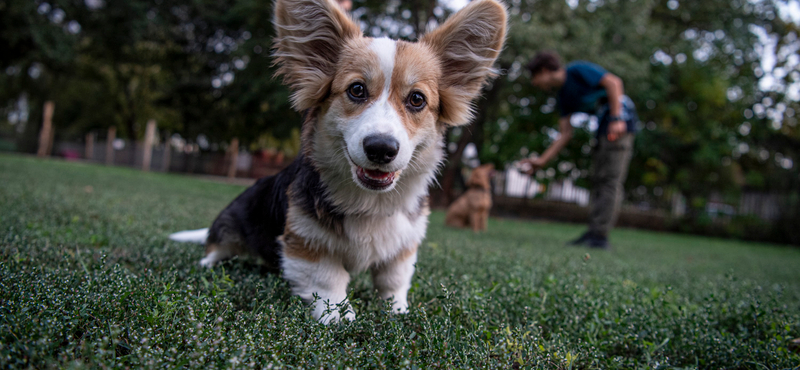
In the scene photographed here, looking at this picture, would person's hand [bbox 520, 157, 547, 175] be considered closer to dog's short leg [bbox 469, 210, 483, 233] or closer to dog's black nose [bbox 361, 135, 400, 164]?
dog's short leg [bbox 469, 210, 483, 233]

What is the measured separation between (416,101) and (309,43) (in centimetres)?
71

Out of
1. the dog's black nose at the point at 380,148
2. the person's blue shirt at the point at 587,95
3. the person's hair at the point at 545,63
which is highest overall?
the person's hair at the point at 545,63

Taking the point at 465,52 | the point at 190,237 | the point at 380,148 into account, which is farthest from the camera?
the point at 190,237

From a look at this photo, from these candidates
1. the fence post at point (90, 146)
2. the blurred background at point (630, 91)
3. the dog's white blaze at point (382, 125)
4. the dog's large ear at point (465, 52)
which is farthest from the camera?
the fence post at point (90, 146)

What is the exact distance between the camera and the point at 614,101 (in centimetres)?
564

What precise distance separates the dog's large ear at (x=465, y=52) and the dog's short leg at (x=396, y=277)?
2.79ft

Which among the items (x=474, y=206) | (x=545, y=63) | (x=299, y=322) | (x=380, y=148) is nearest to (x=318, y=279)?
(x=299, y=322)

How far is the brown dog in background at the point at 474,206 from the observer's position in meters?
8.03

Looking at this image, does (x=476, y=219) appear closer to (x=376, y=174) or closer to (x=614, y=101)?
(x=614, y=101)

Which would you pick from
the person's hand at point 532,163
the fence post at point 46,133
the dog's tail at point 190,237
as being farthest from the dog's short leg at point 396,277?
the fence post at point 46,133

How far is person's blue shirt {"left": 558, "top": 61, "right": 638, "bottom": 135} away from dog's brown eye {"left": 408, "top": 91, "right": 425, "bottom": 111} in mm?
4492

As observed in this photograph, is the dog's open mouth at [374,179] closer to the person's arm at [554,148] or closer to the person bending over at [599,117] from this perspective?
the person's arm at [554,148]

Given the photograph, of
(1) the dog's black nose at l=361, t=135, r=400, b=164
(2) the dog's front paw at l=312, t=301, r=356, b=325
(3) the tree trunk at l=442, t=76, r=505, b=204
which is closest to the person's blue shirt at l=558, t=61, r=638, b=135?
(1) the dog's black nose at l=361, t=135, r=400, b=164

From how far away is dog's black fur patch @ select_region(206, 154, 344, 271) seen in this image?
2143 mm
